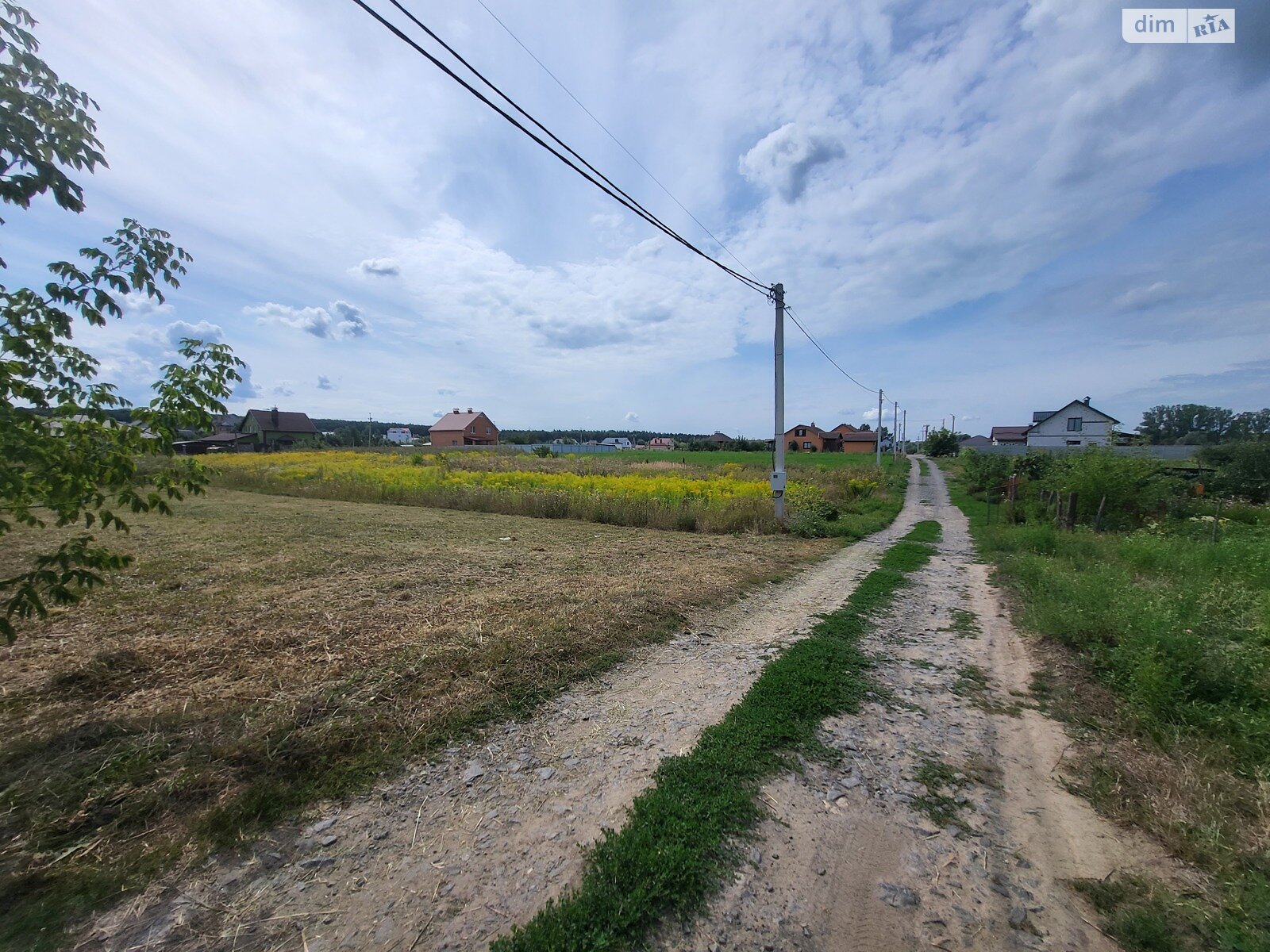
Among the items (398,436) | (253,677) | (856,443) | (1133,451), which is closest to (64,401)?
(253,677)

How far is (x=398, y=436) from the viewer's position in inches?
3469

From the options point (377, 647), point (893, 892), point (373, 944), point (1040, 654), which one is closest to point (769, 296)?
point (1040, 654)

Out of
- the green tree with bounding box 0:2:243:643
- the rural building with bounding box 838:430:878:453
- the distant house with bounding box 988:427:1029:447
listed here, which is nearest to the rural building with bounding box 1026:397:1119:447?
the distant house with bounding box 988:427:1029:447

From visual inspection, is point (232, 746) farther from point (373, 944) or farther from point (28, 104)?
point (28, 104)

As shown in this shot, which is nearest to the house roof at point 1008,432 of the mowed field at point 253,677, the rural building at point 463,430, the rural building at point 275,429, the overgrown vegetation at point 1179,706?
the rural building at point 463,430

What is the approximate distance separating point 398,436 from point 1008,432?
103 metres

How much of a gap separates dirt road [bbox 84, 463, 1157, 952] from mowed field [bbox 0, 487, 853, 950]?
33cm

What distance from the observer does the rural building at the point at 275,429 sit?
58156 mm

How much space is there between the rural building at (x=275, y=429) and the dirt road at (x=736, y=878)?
6689 centimetres

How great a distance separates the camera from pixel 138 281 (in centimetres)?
332

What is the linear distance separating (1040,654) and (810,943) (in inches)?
189

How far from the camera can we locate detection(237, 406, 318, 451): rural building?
58.2 meters

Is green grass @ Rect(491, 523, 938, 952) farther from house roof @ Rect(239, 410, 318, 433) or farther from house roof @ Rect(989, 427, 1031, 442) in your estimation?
house roof @ Rect(989, 427, 1031, 442)

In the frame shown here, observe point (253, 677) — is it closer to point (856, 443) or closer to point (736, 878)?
point (736, 878)
